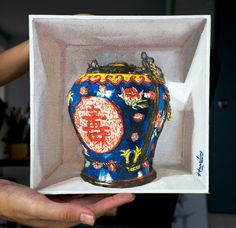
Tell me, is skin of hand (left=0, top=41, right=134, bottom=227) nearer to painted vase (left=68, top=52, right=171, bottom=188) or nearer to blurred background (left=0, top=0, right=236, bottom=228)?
painted vase (left=68, top=52, right=171, bottom=188)

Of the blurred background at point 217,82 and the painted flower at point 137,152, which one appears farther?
the blurred background at point 217,82

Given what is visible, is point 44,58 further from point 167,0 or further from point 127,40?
point 167,0

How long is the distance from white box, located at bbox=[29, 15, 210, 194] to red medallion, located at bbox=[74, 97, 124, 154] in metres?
0.08

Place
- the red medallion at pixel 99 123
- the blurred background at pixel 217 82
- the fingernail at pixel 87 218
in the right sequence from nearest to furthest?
the fingernail at pixel 87 218, the red medallion at pixel 99 123, the blurred background at pixel 217 82

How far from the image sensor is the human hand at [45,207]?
0.60 metres

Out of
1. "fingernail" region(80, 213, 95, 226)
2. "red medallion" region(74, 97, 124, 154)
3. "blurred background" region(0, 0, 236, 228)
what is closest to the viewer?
"fingernail" region(80, 213, 95, 226)

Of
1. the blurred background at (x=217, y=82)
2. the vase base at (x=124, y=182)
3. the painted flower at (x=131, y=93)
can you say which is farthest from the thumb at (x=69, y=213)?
the blurred background at (x=217, y=82)

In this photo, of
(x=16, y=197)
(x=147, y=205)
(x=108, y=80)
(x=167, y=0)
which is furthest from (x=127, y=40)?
(x=167, y=0)

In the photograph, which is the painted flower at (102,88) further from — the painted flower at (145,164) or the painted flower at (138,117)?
the painted flower at (145,164)

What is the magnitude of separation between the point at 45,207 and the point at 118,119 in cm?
22

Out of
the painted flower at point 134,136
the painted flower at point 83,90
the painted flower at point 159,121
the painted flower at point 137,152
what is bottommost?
the painted flower at point 137,152

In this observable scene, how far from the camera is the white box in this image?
0.68m

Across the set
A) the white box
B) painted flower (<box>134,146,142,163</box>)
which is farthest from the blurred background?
painted flower (<box>134,146,142,163</box>)

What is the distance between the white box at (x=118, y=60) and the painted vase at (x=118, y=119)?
0.15 feet
